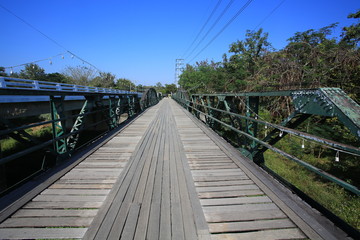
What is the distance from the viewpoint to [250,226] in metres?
1.54

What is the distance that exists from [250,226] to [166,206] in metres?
0.81

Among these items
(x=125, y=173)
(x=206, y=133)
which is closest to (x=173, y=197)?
(x=125, y=173)

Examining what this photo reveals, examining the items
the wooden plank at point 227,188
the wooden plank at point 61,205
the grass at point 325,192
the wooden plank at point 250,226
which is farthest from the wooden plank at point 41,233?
the grass at point 325,192

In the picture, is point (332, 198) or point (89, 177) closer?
point (89, 177)

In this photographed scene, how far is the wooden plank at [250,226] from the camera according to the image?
4.94ft

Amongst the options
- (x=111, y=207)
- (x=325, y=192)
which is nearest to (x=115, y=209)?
(x=111, y=207)

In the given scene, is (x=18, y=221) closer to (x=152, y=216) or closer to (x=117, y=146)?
(x=152, y=216)

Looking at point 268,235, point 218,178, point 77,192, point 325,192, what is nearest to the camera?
point 268,235

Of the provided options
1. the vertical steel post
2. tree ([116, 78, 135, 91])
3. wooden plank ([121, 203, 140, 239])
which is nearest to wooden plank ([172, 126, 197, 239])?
wooden plank ([121, 203, 140, 239])

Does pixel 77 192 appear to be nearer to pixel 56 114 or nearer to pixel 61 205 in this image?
pixel 61 205

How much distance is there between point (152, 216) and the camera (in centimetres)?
166

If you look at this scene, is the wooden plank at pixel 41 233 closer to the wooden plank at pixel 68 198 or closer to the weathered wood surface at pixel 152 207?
the weathered wood surface at pixel 152 207

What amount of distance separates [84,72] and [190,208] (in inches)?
1908

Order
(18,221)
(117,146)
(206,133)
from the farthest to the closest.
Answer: (206,133), (117,146), (18,221)
